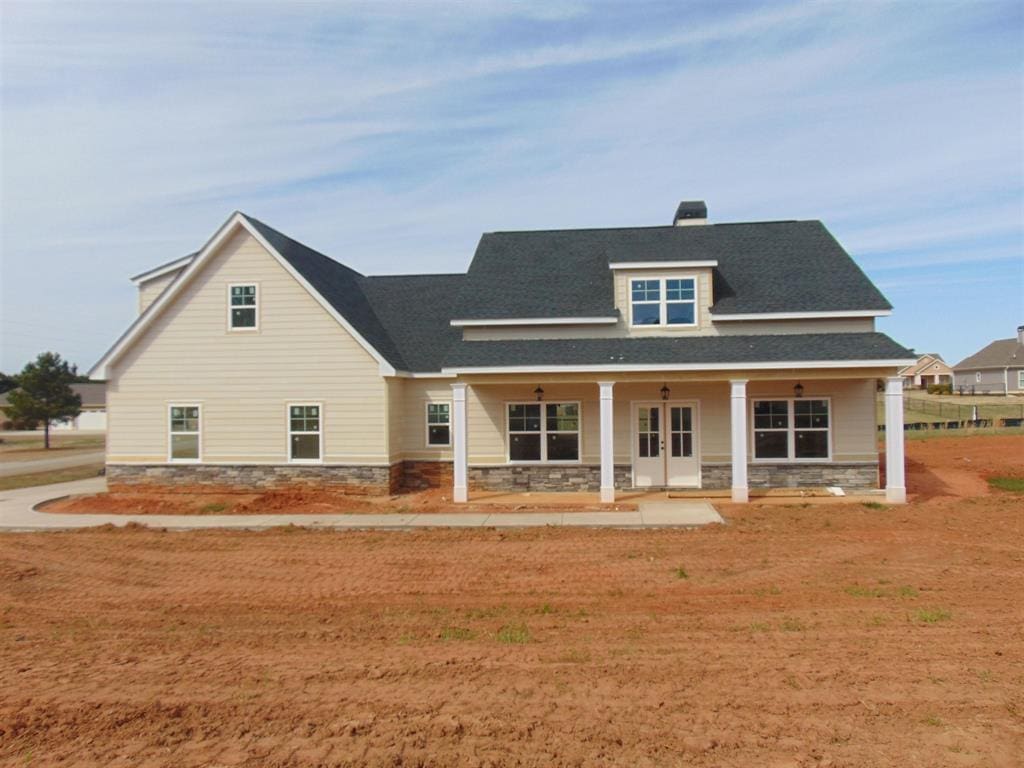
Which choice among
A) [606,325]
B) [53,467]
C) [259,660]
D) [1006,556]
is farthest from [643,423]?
[53,467]

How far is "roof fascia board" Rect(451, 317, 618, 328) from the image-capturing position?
18297mm

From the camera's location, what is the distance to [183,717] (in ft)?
19.4

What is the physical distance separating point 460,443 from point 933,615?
10.5 metres

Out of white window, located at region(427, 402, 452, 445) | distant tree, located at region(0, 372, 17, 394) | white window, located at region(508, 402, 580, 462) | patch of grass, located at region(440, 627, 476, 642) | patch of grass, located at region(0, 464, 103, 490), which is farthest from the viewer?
distant tree, located at region(0, 372, 17, 394)

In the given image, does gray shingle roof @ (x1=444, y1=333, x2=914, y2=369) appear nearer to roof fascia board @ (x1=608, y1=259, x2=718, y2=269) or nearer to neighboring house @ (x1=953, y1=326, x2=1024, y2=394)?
roof fascia board @ (x1=608, y1=259, x2=718, y2=269)

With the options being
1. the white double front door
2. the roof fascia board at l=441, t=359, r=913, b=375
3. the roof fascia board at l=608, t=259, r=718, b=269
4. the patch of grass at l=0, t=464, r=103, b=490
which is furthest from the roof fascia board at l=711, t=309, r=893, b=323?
the patch of grass at l=0, t=464, r=103, b=490

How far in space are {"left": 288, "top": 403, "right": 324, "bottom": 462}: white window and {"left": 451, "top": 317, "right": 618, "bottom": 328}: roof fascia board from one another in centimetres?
427

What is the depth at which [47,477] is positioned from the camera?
81.5 feet

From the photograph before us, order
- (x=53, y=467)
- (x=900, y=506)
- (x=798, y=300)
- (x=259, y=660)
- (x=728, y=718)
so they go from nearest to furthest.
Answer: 1. (x=728, y=718)
2. (x=259, y=660)
3. (x=900, y=506)
4. (x=798, y=300)
5. (x=53, y=467)

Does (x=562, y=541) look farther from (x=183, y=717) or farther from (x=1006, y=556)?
(x=183, y=717)

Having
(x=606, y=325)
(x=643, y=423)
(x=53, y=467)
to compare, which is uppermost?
(x=606, y=325)

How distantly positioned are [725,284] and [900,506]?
680 centimetres

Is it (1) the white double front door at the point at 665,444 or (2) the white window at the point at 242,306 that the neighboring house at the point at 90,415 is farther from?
(1) the white double front door at the point at 665,444

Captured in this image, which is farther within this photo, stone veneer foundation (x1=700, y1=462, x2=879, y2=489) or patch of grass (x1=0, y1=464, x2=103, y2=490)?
patch of grass (x1=0, y1=464, x2=103, y2=490)
